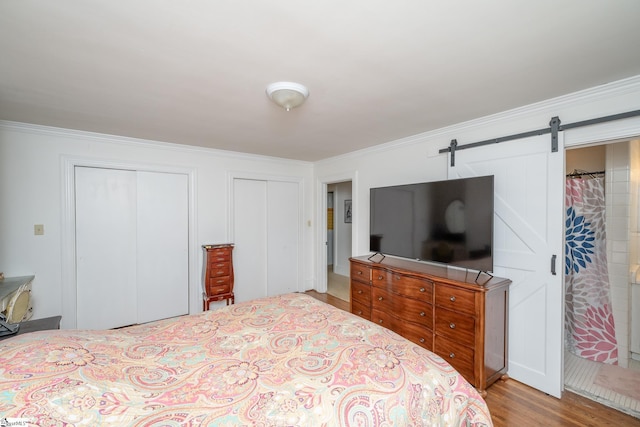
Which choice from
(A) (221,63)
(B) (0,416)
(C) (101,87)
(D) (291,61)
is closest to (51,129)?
(C) (101,87)

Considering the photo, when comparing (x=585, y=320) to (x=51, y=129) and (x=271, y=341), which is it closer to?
(x=271, y=341)

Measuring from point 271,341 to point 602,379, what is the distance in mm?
2934

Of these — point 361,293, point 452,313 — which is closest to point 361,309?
point 361,293

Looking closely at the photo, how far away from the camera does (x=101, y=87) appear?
6.56ft

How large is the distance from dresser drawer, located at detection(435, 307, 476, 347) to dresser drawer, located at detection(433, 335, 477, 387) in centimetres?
5

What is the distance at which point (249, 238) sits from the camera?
4.37m

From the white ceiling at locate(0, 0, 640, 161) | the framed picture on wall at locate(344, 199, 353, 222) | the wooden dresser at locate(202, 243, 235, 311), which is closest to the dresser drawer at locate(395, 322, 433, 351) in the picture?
the white ceiling at locate(0, 0, 640, 161)

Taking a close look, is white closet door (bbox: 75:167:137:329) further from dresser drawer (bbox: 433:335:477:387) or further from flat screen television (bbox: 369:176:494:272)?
dresser drawer (bbox: 433:335:477:387)

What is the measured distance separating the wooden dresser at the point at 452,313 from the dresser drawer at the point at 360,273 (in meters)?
0.15

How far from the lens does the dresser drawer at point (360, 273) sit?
3091mm

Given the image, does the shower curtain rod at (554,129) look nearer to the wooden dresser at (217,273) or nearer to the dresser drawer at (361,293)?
the dresser drawer at (361,293)

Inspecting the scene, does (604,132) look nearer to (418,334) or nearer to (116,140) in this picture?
(418,334)

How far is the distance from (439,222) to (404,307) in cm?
89

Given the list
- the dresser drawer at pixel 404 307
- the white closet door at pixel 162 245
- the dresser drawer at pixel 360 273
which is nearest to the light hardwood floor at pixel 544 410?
the dresser drawer at pixel 404 307
